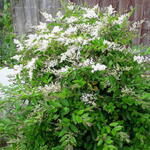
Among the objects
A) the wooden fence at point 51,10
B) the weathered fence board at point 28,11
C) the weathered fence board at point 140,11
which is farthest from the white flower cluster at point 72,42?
the weathered fence board at point 28,11

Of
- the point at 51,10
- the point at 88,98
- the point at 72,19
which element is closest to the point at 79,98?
the point at 88,98

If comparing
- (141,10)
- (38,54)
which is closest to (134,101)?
(38,54)

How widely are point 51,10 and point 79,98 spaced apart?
2.59 metres

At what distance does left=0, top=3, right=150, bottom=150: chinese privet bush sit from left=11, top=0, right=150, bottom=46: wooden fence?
0.81m

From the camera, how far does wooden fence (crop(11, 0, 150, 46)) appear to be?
2299mm

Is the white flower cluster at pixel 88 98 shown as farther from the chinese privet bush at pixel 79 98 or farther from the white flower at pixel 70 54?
the white flower at pixel 70 54

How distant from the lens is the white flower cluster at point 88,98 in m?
1.05

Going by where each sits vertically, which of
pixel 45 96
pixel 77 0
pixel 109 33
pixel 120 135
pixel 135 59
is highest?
pixel 77 0

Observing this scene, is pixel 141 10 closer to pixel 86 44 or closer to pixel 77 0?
pixel 77 0

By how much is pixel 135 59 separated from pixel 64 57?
36cm

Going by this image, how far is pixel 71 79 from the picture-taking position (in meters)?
1.08

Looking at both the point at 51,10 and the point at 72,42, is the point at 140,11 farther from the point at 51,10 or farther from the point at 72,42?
the point at 51,10

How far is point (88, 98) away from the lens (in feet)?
3.54

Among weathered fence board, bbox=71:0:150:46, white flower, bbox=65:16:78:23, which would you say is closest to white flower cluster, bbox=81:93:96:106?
white flower, bbox=65:16:78:23
